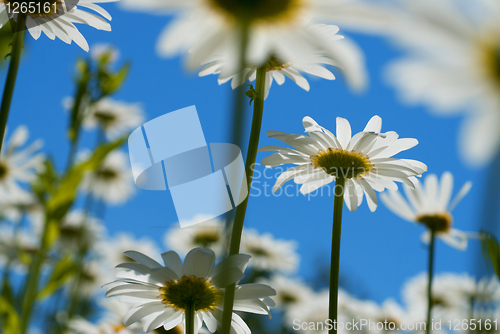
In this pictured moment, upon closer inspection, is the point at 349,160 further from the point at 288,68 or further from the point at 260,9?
the point at 260,9

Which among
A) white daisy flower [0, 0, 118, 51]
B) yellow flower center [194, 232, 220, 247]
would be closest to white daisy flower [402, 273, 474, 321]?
yellow flower center [194, 232, 220, 247]

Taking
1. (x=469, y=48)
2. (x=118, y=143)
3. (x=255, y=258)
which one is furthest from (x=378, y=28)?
(x=255, y=258)

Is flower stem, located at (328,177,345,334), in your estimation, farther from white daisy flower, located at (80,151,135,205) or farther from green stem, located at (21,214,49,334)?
white daisy flower, located at (80,151,135,205)

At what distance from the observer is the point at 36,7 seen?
27.5 inches

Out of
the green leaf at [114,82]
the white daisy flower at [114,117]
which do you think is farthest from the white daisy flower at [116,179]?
the green leaf at [114,82]

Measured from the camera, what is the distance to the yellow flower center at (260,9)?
1.38 ft

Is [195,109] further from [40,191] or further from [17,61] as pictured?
[40,191]

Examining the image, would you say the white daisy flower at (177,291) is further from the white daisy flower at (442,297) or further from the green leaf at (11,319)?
the white daisy flower at (442,297)

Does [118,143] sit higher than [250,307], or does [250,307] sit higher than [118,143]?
[118,143]

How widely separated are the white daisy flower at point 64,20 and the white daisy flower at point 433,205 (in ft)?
2.47

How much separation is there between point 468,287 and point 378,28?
73.2 inches

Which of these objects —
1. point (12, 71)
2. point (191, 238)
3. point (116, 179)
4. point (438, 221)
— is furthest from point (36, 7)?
point (116, 179)

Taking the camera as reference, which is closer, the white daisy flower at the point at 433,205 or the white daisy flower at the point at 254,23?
the white daisy flower at the point at 254,23

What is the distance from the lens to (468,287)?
1.89 meters
